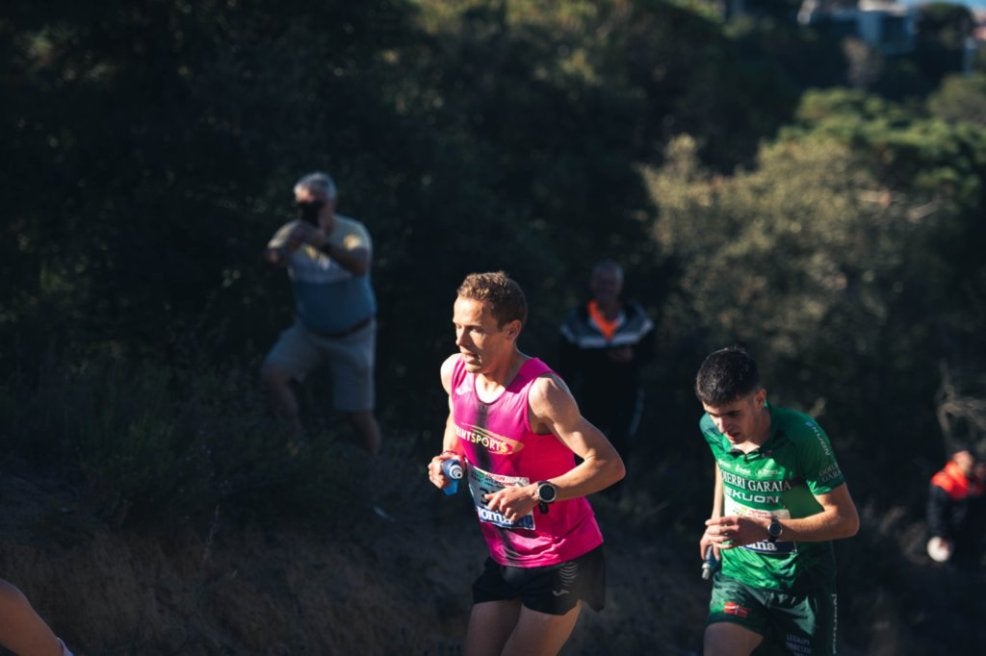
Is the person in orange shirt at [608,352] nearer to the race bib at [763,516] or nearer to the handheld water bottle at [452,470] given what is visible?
the race bib at [763,516]

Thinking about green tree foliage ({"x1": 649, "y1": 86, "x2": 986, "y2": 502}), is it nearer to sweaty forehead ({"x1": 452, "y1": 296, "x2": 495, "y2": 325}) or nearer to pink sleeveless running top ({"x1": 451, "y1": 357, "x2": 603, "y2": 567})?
pink sleeveless running top ({"x1": 451, "y1": 357, "x2": 603, "y2": 567})

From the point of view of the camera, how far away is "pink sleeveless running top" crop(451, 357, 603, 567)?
14.5 ft

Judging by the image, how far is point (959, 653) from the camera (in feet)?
32.2

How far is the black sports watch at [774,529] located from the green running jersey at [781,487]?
78mm

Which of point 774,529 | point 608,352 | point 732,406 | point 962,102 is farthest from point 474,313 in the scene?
point 962,102

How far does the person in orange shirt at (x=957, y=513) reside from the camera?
10.8 metres

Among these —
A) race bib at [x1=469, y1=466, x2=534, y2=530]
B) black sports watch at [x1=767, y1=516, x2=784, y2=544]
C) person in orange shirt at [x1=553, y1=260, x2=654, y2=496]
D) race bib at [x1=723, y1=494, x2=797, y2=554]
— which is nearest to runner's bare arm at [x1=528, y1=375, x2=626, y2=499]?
race bib at [x1=469, y1=466, x2=534, y2=530]

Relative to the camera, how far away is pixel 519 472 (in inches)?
176

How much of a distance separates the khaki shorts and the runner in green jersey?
9.98 feet

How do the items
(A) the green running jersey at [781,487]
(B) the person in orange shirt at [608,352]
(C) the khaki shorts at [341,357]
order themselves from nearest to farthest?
(A) the green running jersey at [781,487], (C) the khaki shorts at [341,357], (B) the person in orange shirt at [608,352]

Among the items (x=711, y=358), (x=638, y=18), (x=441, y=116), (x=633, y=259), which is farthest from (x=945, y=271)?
(x=711, y=358)

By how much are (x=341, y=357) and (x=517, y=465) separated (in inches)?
137

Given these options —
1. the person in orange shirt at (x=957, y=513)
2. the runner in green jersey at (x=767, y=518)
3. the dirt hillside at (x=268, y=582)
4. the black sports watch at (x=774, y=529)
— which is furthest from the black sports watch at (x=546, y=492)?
the person in orange shirt at (x=957, y=513)

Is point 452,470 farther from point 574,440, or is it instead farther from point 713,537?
point 713,537
